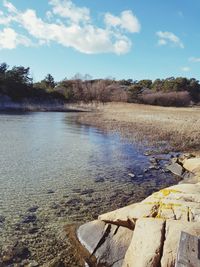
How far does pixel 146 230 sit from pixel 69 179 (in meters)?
5.17

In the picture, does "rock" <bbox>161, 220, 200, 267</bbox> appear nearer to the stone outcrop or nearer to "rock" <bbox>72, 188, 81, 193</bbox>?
the stone outcrop

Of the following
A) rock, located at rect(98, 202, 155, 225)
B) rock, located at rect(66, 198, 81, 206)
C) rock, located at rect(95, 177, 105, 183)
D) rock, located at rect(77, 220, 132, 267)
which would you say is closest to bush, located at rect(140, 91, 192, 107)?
rock, located at rect(95, 177, 105, 183)

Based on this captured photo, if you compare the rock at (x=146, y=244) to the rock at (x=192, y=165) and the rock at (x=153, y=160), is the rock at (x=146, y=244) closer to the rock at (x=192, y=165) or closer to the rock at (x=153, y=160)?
the rock at (x=192, y=165)

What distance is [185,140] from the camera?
1698cm

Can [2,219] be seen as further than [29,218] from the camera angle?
No

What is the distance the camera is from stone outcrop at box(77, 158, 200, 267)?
172 inches

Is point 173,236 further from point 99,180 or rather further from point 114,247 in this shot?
point 99,180

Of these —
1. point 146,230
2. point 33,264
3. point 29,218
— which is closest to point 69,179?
point 29,218

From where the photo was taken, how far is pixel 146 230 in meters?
4.79

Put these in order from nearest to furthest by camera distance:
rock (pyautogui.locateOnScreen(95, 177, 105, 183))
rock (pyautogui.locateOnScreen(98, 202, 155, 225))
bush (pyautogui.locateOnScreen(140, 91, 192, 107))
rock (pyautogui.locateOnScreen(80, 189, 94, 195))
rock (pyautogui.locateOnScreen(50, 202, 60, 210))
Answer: rock (pyautogui.locateOnScreen(98, 202, 155, 225)), rock (pyautogui.locateOnScreen(50, 202, 60, 210)), rock (pyautogui.locateOnScreen(80, 189, 94, 195)), rock (pyautogui.locateOnScreen(95, 177, 105, 183)), bush (pyautogui.locateOnScreen(140, 91, 192, 107))

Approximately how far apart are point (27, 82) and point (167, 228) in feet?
162

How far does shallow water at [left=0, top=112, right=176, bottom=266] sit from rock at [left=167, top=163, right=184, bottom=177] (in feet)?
1.48

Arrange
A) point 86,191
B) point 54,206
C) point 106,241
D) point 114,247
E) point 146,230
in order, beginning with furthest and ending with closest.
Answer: point 86,191, point 54,206, point 106,241, point 114,247, point 146,230

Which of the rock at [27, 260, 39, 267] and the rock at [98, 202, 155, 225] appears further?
the rock at [98, 202, 155, 225]
